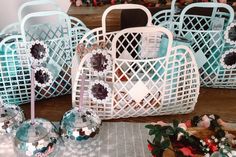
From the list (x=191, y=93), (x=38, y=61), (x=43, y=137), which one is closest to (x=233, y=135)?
(x=191, y=93)

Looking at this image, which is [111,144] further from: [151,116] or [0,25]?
[0,25]

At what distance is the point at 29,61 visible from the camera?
0.96 meters

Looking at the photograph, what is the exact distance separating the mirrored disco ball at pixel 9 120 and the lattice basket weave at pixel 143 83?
0.56ft

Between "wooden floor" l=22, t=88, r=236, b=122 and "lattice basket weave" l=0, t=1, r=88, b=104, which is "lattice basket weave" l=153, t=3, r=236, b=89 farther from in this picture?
"lattice basket weave" l=0, t=1, r=88, b=104

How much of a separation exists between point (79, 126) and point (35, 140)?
120mm

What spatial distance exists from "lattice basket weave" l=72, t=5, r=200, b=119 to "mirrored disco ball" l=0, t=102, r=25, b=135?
17cm

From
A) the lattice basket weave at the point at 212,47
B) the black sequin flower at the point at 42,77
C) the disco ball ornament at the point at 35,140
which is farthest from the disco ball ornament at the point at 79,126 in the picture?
the lattice basket weave at the point at 212,47

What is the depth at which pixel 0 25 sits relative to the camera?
5.76 ft

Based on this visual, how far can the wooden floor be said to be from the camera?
97 centimetres

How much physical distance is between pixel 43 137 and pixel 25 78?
0.31m

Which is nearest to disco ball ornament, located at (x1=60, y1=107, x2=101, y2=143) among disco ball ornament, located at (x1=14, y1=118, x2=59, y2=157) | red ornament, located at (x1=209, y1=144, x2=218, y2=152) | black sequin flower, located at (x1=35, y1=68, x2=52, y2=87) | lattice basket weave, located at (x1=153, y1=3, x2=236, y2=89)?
disco ball ornament, located at (x1=14, y1=118, x2=59, y2=157)

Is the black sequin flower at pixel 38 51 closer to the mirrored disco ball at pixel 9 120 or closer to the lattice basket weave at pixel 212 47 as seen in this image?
the mirrored disco ball at pixel 9 120

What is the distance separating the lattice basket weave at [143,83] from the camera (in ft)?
2.85

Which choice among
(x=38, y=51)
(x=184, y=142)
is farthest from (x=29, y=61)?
(x=184, y=142)
